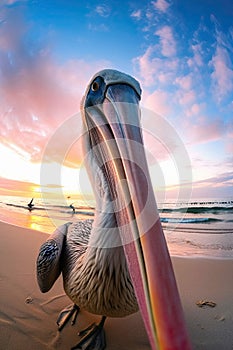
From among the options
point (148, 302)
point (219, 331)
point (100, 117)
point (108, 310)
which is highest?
point (100, 117)

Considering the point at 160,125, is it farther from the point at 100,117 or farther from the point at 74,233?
the point at 74,233

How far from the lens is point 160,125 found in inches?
90.6

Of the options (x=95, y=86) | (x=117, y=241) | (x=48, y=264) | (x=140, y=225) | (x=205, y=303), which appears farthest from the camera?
(x=205, y=303)

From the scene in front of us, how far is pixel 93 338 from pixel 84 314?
0.38 metres

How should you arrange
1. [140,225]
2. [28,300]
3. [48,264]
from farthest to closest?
[28,300], [48,264], [140,225]

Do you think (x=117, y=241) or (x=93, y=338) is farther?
(x=93, y=338)

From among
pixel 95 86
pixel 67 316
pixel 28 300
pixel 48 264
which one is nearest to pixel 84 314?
pixel 67 316

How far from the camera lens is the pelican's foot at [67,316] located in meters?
2.34

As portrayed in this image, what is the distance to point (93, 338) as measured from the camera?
2139 millimetres

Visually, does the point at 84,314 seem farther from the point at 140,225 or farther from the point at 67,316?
the point at 140,225

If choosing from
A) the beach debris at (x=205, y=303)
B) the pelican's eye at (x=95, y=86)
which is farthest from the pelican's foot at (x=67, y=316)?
the pelican's eye at (x=95, y=86)

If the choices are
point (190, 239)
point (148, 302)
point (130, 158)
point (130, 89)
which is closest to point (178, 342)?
point (148, 302)

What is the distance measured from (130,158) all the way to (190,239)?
21.0 feet

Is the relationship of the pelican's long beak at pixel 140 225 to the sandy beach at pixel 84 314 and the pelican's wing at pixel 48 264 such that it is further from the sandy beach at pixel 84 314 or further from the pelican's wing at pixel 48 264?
the sandy beach at pixel 84 314
